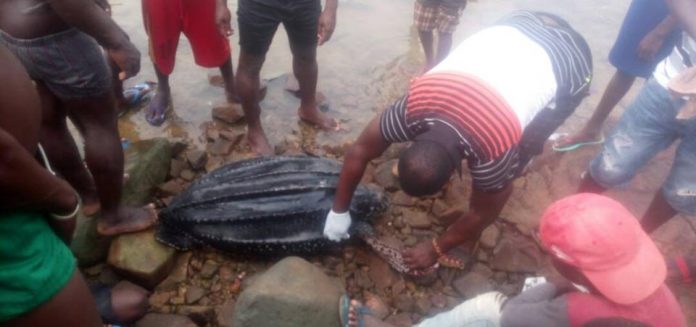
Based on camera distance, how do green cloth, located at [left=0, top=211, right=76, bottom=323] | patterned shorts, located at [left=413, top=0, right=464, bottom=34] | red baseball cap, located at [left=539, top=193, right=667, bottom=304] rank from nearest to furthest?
green cloth, located at [left=0, top=211, right=76, bottom=323] < red baseball cap, located at [left=539, top=193, right=667, bottom=304] < patterned shorts, located at [left=413, top=0, right=464, bottom=34]

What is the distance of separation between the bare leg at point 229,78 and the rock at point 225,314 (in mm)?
1501

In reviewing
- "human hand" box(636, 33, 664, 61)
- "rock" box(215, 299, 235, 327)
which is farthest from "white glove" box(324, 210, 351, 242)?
"human hand" box(636, 33, 664, 61)

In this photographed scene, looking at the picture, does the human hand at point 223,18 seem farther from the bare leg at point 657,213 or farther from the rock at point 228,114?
the bare leg at point 657,213

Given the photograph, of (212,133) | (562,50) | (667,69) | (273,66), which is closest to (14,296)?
(212,133)

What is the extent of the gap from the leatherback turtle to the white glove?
5 centimetres

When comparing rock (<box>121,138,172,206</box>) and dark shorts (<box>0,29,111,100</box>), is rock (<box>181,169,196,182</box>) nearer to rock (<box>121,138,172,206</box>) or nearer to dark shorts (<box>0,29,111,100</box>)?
rock (<box>121,138,172,206</box>)

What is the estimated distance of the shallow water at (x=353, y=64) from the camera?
134 inches

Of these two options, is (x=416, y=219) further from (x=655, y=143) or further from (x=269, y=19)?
(x=269, y=19)

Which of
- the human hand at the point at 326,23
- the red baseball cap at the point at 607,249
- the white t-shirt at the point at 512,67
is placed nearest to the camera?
the red baseball cap at the point at 607,249

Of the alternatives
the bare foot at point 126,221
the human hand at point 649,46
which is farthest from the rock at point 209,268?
the human hand at point 649,46

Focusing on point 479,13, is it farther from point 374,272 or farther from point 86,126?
point 86,126

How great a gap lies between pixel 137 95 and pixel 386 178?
1.82 meters

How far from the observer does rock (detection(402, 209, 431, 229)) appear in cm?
275

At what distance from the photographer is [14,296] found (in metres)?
1.28
